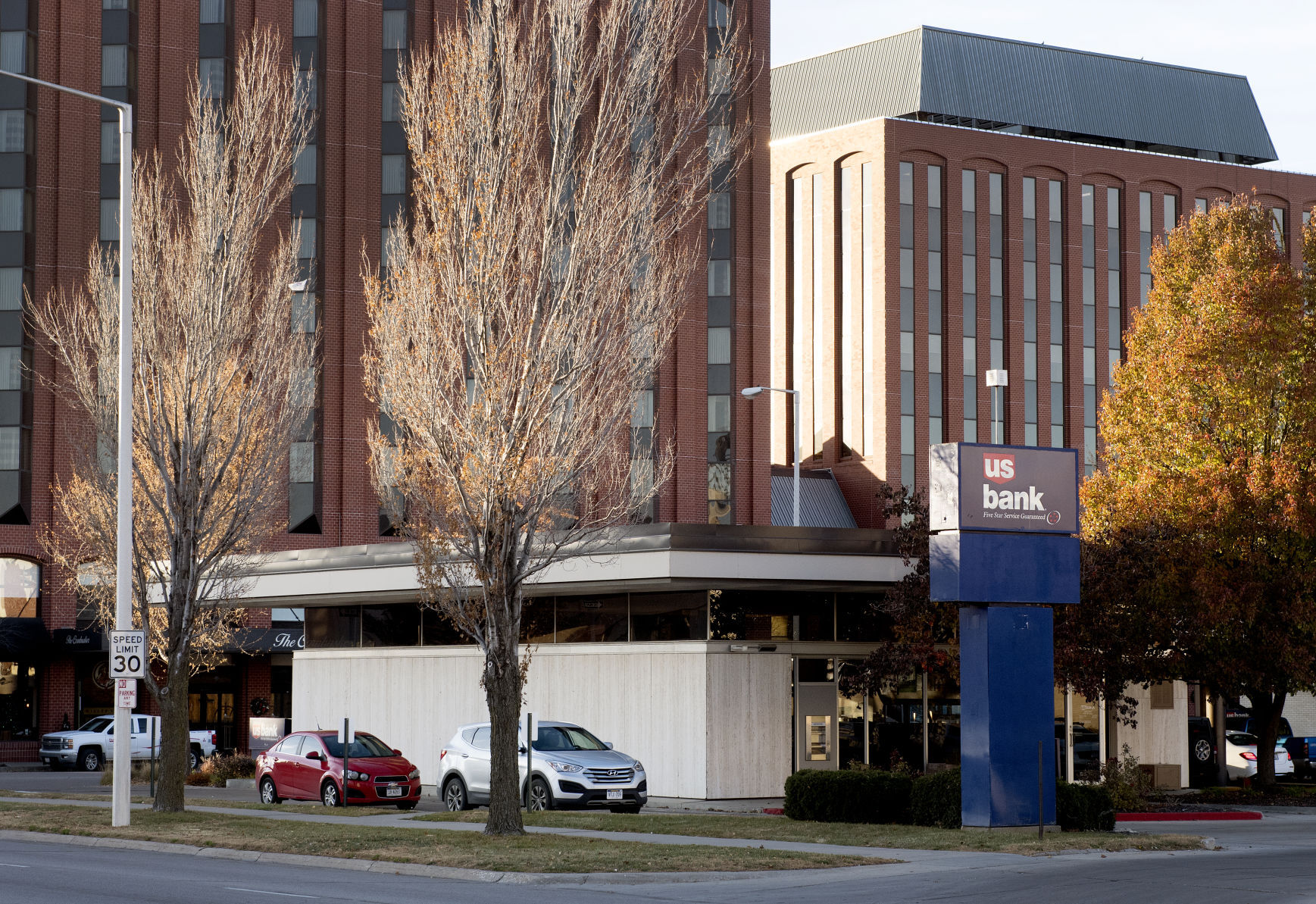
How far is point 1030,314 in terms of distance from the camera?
70625 mm

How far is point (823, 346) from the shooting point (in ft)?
227

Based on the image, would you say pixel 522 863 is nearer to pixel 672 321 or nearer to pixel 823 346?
pixel 672 321

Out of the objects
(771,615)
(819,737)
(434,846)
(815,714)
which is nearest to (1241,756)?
(819,737)

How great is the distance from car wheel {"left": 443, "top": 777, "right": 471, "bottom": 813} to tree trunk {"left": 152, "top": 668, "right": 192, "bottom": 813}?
4.47m

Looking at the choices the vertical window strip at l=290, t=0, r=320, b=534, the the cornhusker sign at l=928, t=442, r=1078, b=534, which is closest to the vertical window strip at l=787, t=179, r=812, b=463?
the vertical window strip at l=290, t=0, r=320, b=534

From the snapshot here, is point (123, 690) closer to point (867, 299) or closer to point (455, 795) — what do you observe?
point (455, 795)

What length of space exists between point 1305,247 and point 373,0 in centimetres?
3813

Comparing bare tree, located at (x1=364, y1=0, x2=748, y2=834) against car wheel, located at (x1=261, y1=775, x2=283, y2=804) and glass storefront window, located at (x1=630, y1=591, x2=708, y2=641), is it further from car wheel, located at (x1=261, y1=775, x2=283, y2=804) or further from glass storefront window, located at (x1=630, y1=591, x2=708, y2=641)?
car wheel, located at (x1=261, y1=775, x2=283, y2=804)

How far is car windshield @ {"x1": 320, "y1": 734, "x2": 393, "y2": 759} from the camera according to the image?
92.7 feet

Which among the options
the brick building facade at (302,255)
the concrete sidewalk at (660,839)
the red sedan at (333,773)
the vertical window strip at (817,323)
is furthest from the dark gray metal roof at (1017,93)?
the concrete sidewalk at (660,839)

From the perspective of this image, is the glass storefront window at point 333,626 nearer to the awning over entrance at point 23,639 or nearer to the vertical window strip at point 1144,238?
the awning over entrance at point 23,639

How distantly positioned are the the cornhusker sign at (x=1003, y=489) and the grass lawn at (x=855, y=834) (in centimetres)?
400

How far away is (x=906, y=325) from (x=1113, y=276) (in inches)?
472

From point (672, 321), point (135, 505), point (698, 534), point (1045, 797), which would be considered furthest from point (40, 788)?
point (1045, 797)
